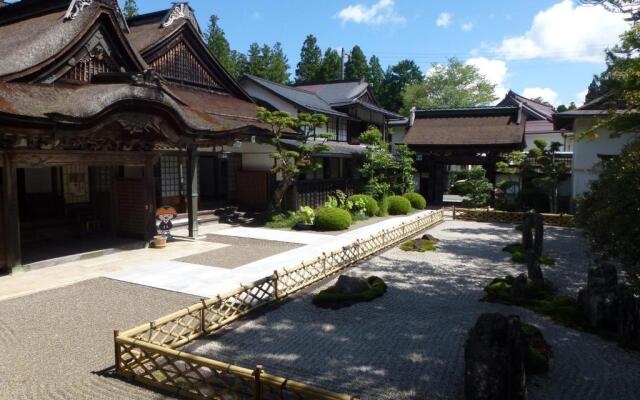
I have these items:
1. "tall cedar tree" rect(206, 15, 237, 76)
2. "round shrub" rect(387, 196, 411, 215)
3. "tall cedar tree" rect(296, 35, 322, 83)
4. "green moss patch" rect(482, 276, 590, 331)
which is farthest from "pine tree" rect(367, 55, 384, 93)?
"green moss patch" rect(482, 276, 590, 331)

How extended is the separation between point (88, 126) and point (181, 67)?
1037cm

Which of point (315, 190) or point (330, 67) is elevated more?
point (330, 67)

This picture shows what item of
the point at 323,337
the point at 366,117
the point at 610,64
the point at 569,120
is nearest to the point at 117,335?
the point at 323,337

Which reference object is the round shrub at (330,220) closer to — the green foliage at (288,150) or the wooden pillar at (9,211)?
the green foliage at (288,150)

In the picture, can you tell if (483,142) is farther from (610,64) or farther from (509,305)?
(509,305)

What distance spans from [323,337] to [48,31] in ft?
43.2

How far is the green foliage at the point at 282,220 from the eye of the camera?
1972 centimetres

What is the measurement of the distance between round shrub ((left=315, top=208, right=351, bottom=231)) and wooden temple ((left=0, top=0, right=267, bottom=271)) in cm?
434

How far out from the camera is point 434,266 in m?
13.3

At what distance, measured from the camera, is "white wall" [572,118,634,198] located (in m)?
23.0

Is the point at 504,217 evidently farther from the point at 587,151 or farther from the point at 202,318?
the point at 202,318

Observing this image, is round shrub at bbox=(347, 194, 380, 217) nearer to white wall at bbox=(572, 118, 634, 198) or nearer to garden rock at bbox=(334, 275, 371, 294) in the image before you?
white wall at bbox=(572, 118, 634, 198)

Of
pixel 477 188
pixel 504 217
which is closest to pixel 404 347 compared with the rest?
pixel 504 217

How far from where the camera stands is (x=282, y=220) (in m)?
20.2
